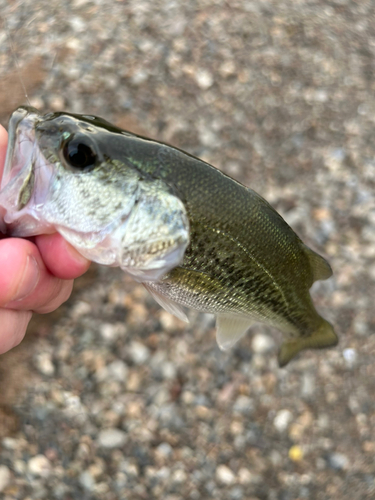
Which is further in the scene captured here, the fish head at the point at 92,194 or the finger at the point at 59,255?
the finger at the point at 59,255

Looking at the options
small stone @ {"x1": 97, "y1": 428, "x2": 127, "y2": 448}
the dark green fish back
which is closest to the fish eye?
the dark green fish back

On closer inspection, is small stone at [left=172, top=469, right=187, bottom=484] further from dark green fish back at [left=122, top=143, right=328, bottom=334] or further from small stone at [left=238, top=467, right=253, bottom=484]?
dark green fish back at [left=122, top=143, right=328, bottom=334]

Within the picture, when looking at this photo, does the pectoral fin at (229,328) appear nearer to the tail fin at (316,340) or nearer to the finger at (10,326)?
the tail fin at (316,340)

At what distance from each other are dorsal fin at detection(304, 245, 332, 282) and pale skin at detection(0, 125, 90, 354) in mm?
859

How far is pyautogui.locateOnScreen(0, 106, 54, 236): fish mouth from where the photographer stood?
49.6 inches

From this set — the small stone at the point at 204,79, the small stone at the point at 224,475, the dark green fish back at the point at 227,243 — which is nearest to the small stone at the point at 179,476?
the small stone at the point at 224,475

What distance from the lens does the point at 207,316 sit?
8.44 ft

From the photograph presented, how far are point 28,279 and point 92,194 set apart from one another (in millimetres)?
394

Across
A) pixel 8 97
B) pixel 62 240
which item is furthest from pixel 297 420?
pixel 8 97

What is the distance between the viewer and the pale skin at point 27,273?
4.54 ft

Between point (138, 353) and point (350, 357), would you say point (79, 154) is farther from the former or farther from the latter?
point (350, 357)

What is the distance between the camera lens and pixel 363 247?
9.48 ft

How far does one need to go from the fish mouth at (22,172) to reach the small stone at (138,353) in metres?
1.31

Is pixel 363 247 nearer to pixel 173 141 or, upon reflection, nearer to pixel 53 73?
pixel 173 141
